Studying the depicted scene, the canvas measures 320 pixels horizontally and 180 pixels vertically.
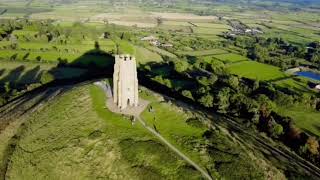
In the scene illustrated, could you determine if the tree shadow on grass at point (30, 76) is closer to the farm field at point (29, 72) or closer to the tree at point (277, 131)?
the farm field at point (29, 72)

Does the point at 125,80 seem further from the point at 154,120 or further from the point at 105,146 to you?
the point at 105,146

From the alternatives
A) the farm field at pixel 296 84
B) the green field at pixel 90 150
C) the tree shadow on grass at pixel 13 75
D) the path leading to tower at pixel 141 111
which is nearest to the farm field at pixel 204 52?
the farm field at pixel 296 84

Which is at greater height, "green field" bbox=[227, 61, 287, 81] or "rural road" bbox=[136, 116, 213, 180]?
"rural road" bbox=[136, 116, 213, 180]

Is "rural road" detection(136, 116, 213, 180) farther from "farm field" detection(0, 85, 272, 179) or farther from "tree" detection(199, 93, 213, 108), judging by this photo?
"tree" detection(199, 93, 213, 108)

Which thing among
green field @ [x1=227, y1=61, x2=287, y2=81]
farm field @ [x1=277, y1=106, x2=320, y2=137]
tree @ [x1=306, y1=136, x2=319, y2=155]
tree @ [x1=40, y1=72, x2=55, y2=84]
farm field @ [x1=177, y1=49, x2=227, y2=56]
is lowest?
farm field @ [x1=277, y1=106, x2=320, y2=137]

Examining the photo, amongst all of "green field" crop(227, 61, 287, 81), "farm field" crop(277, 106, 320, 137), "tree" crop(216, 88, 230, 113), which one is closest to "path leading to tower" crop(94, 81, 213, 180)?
"tree" crop(216, 88, 230, 113)

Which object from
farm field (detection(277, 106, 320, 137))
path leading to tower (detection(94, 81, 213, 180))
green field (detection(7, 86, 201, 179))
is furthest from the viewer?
farm field (detection(277, 106, 320, 137))

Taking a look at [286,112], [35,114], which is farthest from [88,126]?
[286,112]

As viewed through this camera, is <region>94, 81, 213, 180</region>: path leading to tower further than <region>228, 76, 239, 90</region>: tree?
No
